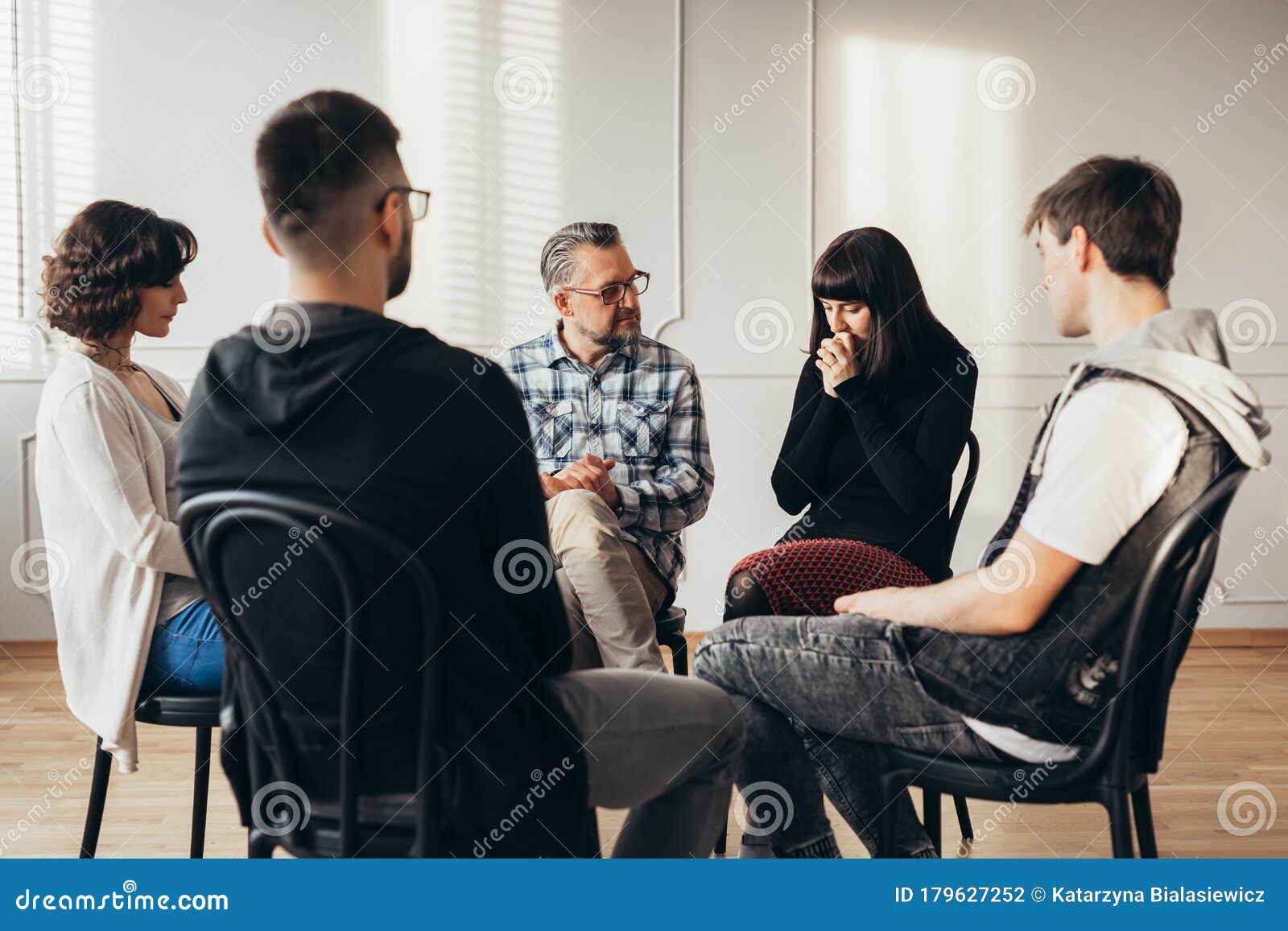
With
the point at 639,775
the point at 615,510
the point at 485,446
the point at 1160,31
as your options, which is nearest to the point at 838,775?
the point at 639,775

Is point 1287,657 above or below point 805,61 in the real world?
below

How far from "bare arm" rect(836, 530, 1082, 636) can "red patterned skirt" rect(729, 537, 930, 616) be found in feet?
0.96

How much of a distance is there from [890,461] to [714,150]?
225 cm

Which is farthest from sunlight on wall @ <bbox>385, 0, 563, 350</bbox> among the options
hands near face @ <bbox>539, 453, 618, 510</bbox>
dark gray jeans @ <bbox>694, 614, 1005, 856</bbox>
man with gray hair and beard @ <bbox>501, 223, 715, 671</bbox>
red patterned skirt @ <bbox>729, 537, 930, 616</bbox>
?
dark gray jeans @ <bbox>694, 614, 1005, 856</bbox>

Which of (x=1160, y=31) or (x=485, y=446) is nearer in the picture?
(x=485, y=446)

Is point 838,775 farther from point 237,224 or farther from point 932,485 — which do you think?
point 237,224

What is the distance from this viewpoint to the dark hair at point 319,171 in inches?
47.1

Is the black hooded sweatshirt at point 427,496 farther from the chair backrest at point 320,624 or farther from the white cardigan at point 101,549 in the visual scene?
the white cardigan at point 101,549

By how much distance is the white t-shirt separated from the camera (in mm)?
1205

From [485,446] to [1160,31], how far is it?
3.89 meters

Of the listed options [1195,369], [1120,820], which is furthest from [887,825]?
[1195,369]

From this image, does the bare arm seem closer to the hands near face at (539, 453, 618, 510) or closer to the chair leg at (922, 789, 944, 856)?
the chair leg at (922, 789, 944, 856)

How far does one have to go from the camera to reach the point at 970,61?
4.02 metres

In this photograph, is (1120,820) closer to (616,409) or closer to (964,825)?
(964,825)
